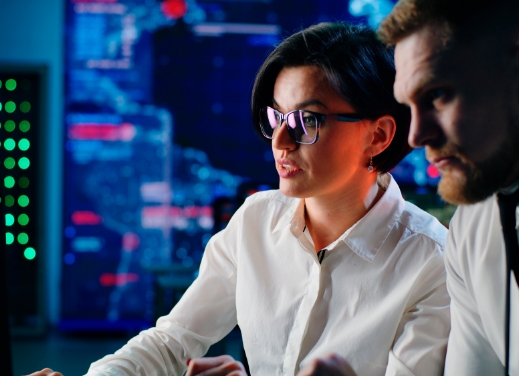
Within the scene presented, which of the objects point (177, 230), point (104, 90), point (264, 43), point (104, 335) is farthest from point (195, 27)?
point (104, 335)

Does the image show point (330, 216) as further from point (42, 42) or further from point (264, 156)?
point (42, 42)

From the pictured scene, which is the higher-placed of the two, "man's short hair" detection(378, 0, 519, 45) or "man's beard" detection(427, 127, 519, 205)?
"man's short hair" detection(378, 0, 519, 45)

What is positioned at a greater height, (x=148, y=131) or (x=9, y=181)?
(x=148, y=131)

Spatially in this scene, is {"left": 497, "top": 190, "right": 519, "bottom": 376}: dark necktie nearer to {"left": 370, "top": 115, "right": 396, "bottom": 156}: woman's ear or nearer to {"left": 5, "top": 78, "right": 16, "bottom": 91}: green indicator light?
{"left": 370, "top": 115, "right": 396, "bottom": 156}: woman's ear

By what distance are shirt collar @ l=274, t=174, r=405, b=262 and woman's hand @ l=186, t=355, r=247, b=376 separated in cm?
46

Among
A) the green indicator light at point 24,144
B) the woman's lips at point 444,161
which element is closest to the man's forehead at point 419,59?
the woman's lips at point 444,161

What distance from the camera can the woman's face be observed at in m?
1.41

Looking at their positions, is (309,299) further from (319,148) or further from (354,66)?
(354,66)

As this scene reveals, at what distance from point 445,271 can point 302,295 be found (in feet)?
1.17

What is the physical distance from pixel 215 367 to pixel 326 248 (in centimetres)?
48

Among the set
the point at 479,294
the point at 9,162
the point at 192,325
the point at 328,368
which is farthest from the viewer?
the point at 9,162

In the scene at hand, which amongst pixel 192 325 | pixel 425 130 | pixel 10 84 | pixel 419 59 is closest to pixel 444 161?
pixel 425 130

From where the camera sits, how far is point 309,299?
1.42 metres

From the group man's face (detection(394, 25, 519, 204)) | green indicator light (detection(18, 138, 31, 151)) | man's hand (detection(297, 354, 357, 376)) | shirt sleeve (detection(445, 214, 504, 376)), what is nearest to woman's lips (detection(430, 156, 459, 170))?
man's face (detection(394, 25, 519, 204))
